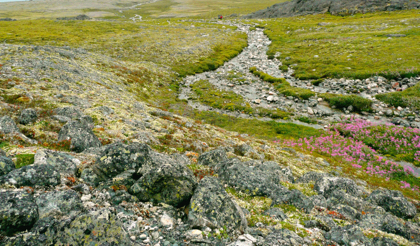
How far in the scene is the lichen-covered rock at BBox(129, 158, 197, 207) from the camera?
963cm

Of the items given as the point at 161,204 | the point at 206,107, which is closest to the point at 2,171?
the point at 161,204

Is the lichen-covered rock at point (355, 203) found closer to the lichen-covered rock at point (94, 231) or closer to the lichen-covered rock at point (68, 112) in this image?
the lichen-covered rock at point (94, 231)

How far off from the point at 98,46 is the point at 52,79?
165 ft

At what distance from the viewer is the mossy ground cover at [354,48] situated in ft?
182

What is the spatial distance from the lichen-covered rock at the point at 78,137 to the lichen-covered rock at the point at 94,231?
8.81 meters

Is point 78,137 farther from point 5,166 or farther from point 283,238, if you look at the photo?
point 283,238

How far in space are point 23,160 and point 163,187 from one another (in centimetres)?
633

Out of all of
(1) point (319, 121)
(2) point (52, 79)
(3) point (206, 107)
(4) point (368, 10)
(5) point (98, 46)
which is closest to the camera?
(2) point (52, 79)

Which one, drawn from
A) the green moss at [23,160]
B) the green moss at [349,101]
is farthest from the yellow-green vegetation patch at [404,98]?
the green moss at [23,160]

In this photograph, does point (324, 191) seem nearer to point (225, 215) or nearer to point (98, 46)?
point (225, 215)

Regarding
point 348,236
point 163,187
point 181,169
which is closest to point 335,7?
point 348,236

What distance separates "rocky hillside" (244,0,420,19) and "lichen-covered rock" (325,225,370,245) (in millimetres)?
157933

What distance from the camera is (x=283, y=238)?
29.0 feet

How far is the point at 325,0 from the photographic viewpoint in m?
151
